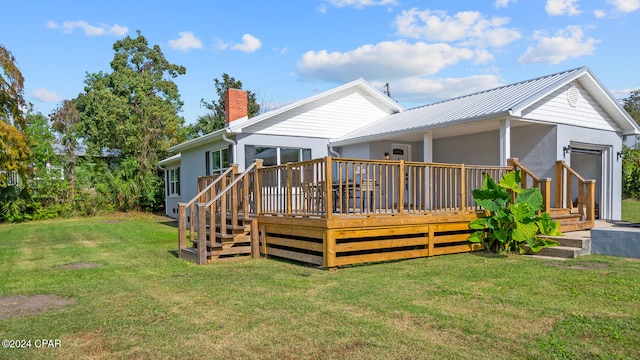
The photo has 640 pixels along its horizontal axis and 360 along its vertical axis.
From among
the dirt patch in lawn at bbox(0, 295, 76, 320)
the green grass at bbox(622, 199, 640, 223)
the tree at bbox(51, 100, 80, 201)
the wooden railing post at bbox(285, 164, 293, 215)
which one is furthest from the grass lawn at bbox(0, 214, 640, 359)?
the tree at bbox(51, 100, 80, 201)

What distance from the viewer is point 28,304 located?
4852 mm

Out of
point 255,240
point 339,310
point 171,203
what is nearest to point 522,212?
point 339,310

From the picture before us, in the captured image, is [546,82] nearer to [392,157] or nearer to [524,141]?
[524,141]

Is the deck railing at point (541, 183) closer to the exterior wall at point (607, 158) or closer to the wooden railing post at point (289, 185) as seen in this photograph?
the exterior wall at point (607, 158)

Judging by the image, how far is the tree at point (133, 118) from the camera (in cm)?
2131

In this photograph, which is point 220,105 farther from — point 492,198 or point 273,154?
point 492,198

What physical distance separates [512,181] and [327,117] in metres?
6.58

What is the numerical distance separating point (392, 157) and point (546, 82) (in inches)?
176

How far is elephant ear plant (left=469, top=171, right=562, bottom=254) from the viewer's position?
7.45m

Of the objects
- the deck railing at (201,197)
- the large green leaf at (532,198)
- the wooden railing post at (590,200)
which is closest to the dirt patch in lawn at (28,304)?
the deck railing at (201,197)

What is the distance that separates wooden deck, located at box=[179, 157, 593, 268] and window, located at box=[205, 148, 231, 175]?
3.96m

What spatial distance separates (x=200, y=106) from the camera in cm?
3184

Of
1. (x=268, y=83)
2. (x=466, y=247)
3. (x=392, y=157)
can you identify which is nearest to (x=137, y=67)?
(x=268, y=83)

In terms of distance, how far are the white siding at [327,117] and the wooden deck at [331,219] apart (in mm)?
3497
